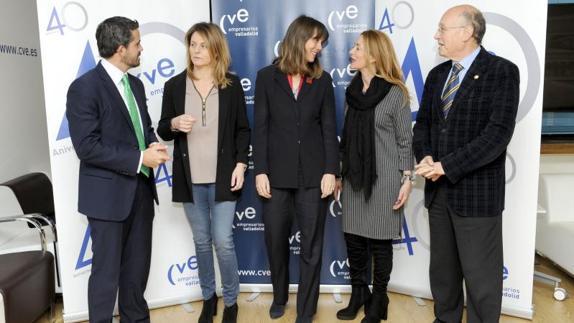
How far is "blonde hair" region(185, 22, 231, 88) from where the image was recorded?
2578 millimetres

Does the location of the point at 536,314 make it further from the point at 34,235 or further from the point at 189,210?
the point at 34,235

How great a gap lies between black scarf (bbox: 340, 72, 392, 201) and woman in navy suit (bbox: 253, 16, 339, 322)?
99 mm

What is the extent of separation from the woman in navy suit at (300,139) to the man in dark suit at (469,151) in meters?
0.52

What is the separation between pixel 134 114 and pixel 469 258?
1.82 meters

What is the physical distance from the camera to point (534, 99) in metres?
2.80

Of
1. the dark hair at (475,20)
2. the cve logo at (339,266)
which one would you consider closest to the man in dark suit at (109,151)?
the cve logo at (339,266)

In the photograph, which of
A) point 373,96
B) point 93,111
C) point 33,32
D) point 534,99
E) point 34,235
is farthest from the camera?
point 33,32

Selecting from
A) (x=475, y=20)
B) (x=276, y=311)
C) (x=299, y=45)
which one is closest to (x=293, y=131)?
(x=299, y=45)

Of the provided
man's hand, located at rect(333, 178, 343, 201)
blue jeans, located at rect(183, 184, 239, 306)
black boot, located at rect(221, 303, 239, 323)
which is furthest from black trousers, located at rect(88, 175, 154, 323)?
man's hand, located at rect(333, 178, 343, 201)

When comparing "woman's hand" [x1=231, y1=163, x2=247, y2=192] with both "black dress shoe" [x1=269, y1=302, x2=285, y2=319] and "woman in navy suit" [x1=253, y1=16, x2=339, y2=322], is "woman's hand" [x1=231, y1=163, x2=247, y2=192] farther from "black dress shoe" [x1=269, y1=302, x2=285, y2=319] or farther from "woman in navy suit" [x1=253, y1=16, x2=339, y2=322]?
"black dress shoe" [x1=269, y1=302, x2=285, y2=319]

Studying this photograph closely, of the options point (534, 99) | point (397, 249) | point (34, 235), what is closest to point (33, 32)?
point (34, 235)

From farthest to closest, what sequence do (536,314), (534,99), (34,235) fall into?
(34,235), (536,314), (534,99)

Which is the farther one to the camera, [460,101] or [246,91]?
[246,91]

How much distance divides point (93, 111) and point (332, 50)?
1.54m
